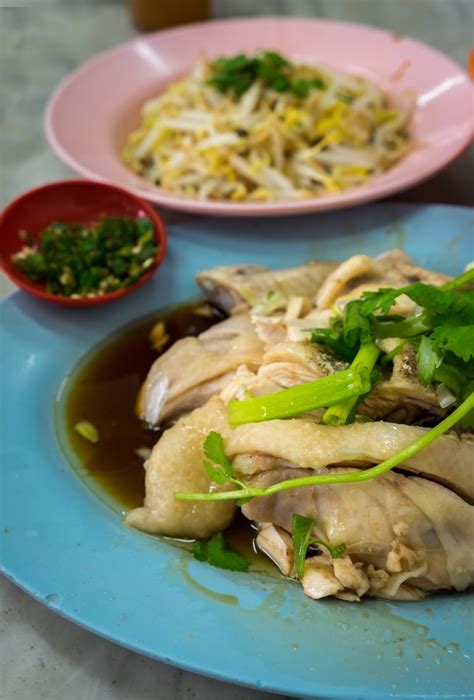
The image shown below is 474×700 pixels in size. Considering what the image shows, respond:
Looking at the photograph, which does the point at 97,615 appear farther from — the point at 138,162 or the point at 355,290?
the point at 138,162

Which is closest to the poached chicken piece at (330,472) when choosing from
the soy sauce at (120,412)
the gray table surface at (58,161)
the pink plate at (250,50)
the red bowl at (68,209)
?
the soy sauce at (120,412)

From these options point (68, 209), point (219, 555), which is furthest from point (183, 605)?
point (68, 209)

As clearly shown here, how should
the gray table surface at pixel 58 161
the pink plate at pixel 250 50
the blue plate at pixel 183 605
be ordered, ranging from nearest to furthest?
the blue plate at pixel 183 605
the gray table surface at pixel 58 161
the pink plate at pixel 250 50

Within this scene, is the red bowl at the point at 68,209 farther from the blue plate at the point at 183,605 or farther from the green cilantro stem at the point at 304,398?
the green cilantro stem at the point at 304,398

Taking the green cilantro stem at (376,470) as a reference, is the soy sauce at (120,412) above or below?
below

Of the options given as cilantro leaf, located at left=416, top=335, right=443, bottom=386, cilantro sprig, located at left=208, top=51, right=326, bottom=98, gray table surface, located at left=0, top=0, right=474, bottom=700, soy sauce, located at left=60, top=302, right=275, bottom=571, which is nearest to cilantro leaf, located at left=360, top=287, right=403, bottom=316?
cilantro leaf, located at left=416, top=335, right=443, bottom=386
